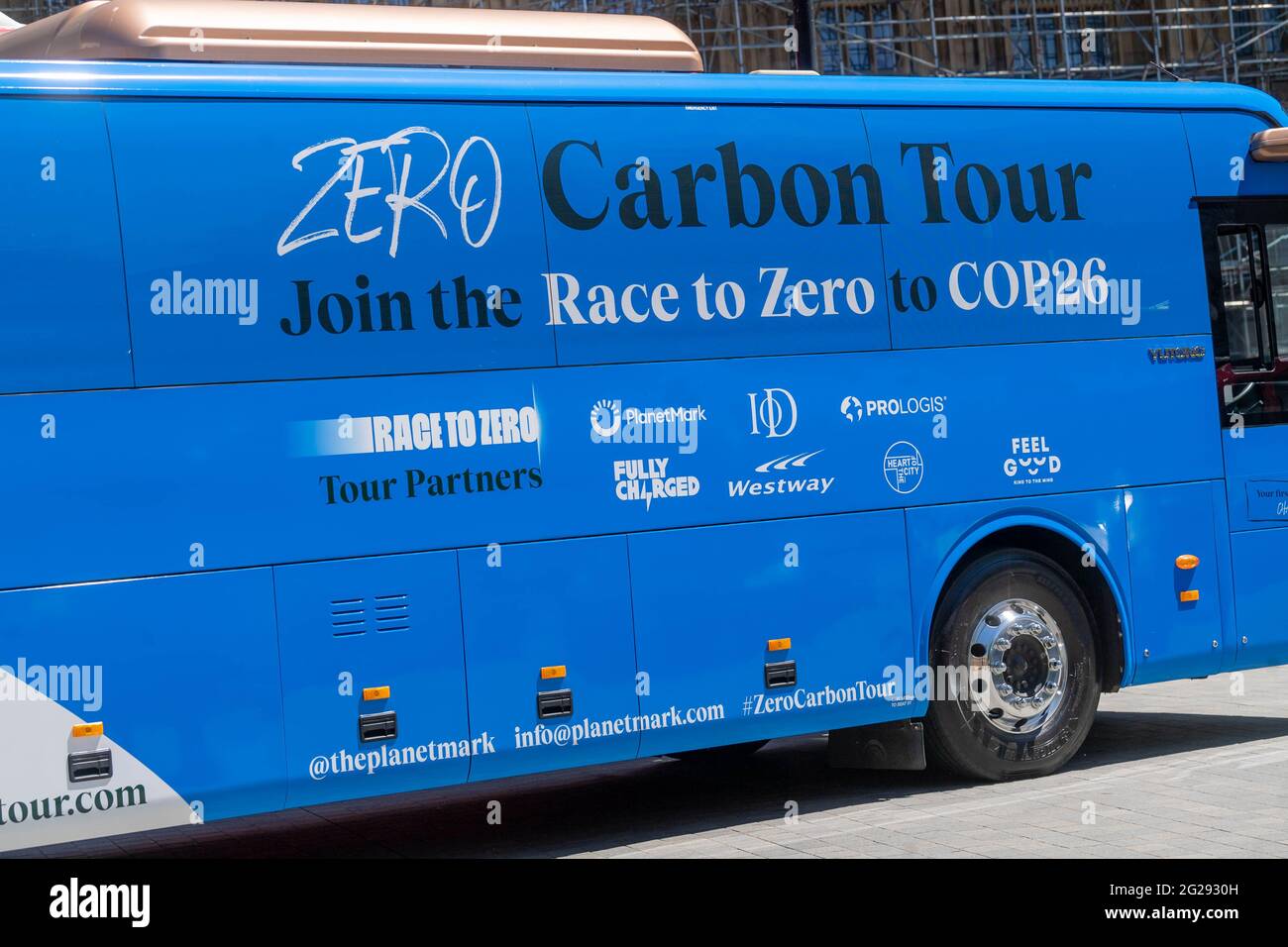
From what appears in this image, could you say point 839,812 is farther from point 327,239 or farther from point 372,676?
point 327,239

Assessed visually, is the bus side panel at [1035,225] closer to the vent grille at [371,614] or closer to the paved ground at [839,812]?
the paved ground at [839,812]

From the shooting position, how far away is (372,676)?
715cm

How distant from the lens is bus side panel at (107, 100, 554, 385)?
22.6 ft

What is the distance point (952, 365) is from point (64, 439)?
428cm

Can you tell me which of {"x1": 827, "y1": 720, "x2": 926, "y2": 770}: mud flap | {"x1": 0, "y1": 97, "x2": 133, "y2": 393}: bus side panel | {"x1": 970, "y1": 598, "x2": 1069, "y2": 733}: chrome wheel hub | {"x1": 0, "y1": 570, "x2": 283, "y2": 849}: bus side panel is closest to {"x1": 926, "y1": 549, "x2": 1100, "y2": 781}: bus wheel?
{"x1": 970, "y1": 598, "x2": 1069, "y2": 733}: chrome wheel hub

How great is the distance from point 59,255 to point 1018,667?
201 inches

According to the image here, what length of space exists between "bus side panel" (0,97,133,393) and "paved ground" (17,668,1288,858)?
2.98 meters

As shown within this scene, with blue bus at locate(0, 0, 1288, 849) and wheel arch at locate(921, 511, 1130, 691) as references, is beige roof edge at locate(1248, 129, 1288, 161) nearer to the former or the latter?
blue bus at locate(0, 0, 1288, 849)

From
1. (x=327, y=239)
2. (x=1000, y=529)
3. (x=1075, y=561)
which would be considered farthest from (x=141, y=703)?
(x=1075, y=561)

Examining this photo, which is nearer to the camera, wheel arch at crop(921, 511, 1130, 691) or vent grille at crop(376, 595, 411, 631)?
vent grille at crop(376, 595, 411, 631)

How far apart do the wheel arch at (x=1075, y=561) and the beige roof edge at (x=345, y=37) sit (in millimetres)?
2736

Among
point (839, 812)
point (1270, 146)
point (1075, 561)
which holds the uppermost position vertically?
point (1270, 146)

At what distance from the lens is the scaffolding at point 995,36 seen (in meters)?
29.3

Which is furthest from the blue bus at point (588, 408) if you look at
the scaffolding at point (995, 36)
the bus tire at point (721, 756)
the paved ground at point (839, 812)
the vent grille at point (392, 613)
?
the scaffolding at point (995, 36)
